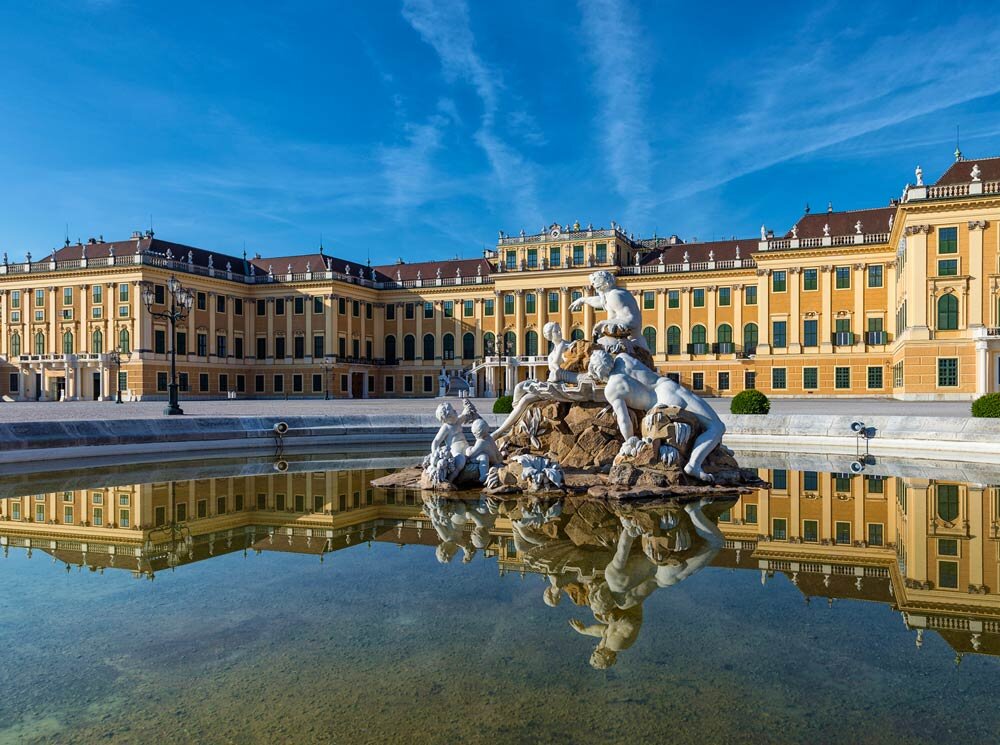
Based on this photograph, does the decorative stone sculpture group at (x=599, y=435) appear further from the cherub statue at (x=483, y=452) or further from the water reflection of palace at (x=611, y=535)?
the water reflection of palace at (x=611, y=535)

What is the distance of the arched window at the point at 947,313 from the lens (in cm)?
4088

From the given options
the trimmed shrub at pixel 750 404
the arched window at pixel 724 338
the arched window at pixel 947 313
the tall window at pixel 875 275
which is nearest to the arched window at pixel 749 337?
the arched window at pixel 724 338

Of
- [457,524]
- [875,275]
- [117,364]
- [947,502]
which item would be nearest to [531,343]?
[875,275]

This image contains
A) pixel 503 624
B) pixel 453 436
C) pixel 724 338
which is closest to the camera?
pixel 503 624

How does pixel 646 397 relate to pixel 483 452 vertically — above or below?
above

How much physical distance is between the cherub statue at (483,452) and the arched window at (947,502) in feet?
19.5

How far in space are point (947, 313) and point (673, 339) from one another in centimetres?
2369

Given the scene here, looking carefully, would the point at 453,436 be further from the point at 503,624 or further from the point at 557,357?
the point at 503,624

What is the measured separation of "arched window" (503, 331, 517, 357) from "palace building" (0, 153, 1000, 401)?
198 millimetres

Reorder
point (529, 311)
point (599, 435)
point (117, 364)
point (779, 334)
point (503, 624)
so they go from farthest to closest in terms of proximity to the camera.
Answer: point (529, 311) → point (117, 364) → point (779, 334) → point (599, 435) → point (503, 624)

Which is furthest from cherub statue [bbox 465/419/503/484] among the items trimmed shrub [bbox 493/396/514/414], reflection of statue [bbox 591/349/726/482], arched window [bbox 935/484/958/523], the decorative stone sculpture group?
trimmed shrub [bbox 493/396/514/414]

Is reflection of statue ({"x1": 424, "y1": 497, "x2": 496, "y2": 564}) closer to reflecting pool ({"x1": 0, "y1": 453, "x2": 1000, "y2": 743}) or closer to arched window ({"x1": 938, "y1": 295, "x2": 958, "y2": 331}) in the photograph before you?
reflecting pool ({"x1": 0, "y1": 453, "x2": 1000, "y2": 743})

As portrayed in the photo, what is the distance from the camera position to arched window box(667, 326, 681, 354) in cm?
6197

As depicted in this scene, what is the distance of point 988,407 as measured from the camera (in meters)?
17.4
